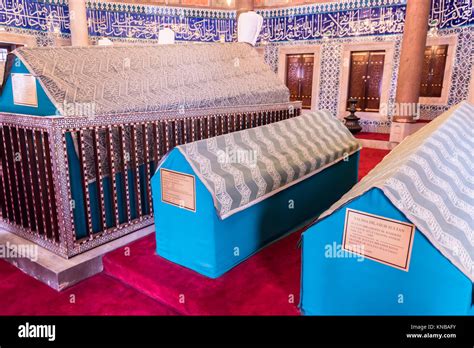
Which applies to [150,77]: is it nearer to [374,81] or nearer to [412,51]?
[412,51]

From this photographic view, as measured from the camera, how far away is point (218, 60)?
12.2ft

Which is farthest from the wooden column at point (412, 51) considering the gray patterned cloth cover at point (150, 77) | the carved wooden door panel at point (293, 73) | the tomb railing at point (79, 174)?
the tomb railing at point (79, 174)

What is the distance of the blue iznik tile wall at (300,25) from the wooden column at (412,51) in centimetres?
122

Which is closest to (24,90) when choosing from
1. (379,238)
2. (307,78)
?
(379,238)

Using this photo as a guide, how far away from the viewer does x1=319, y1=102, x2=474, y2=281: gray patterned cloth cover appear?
1248mm

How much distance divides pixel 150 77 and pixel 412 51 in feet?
17.2

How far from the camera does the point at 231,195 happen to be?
1.94 metres

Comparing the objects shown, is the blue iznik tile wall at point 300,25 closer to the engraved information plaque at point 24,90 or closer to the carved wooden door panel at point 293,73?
the carved wooden door panel at point 293,73

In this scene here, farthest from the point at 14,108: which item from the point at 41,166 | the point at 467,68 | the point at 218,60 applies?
the point at 467,68

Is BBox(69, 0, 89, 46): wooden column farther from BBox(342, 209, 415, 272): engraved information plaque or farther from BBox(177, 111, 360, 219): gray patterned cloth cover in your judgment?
BBox(342, 209, 415, 272): engraved information plaque

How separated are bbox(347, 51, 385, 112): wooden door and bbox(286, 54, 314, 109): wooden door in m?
1.10

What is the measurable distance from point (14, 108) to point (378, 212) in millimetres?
2438

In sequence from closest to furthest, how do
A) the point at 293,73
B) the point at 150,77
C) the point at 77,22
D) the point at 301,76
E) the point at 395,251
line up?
the point at 395,251
the point at 150,77
the point at 77,22
the point at 301,76
the point at 293,73

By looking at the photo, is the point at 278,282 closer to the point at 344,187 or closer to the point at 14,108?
the point at 344,187
